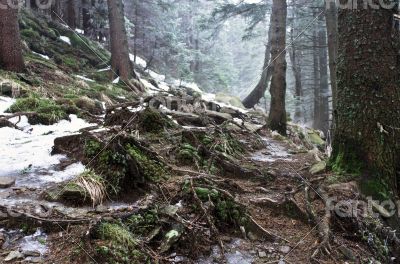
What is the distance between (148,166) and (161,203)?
714mm

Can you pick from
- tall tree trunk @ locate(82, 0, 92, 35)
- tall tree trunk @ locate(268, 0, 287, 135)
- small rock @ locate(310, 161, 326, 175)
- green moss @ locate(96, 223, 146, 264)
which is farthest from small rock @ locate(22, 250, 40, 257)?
tall tree trunk @ locate(82, 0, 92, 35)

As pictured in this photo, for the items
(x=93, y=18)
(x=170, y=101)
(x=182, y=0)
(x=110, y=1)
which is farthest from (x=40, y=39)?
(x=182, y=0)

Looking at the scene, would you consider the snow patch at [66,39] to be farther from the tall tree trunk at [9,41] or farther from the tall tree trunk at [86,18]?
the tall tree trunk at [9,41]

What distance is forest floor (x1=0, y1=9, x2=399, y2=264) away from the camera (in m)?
2.89

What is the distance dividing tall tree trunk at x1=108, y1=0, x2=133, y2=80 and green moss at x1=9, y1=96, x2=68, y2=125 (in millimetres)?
7110

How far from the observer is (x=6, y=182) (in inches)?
145

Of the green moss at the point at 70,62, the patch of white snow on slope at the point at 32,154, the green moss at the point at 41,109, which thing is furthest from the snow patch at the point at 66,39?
the patch of white snow on slope at the point at 32,154

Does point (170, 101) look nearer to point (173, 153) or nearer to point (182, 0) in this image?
point (173, 153)

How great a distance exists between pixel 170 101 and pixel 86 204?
18.8ft

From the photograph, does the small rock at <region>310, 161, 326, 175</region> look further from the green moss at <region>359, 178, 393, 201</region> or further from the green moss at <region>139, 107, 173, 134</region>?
the green moss at <region>139, 107, 173, 134</region>

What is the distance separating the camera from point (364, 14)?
4.44 m

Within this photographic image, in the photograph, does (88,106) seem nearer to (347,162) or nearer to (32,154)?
(32,154)

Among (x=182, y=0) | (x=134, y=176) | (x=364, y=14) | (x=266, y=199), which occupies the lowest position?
(x=266, y=199)

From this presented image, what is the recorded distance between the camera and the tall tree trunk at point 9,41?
9211mm
